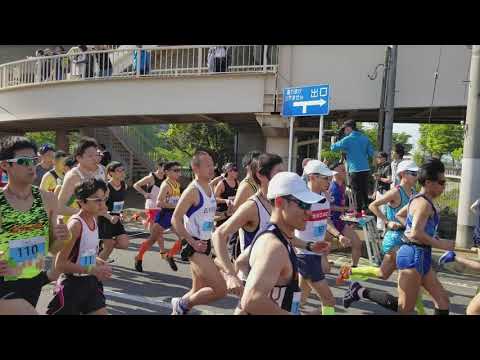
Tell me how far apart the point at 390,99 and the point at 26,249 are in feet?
36.7

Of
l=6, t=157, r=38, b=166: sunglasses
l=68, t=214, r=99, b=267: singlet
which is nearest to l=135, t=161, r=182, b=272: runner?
l=68, t=214, r=99, b=267: singlet

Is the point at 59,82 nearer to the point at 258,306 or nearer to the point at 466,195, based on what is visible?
the point at 466,195

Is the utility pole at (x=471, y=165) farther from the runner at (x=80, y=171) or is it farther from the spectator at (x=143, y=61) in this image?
the spectator at (x=143, y=61)

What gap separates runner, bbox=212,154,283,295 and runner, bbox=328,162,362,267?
10.6 feet

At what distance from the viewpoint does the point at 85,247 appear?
3.88m

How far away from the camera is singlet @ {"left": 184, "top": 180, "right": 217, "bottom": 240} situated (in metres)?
4.95

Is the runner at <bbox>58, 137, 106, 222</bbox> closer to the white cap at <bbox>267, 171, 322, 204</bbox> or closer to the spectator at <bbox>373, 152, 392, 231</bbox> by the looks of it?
the white cap at <bbox>267, 171, 322, 204</bbox>

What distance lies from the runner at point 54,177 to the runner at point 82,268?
139 inches

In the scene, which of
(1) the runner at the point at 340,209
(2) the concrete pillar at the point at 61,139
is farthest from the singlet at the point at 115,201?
(2) the concrete pillar at the point at 61,139

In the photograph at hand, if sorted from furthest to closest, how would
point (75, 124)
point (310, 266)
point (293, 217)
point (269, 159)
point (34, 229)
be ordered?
point (75, 124) < point (310, 266) < point (269, 159) < point (34, 229) < point (293, 217)

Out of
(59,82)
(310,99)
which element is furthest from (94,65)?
(310,99)

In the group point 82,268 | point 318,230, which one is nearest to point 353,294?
point 318,230
